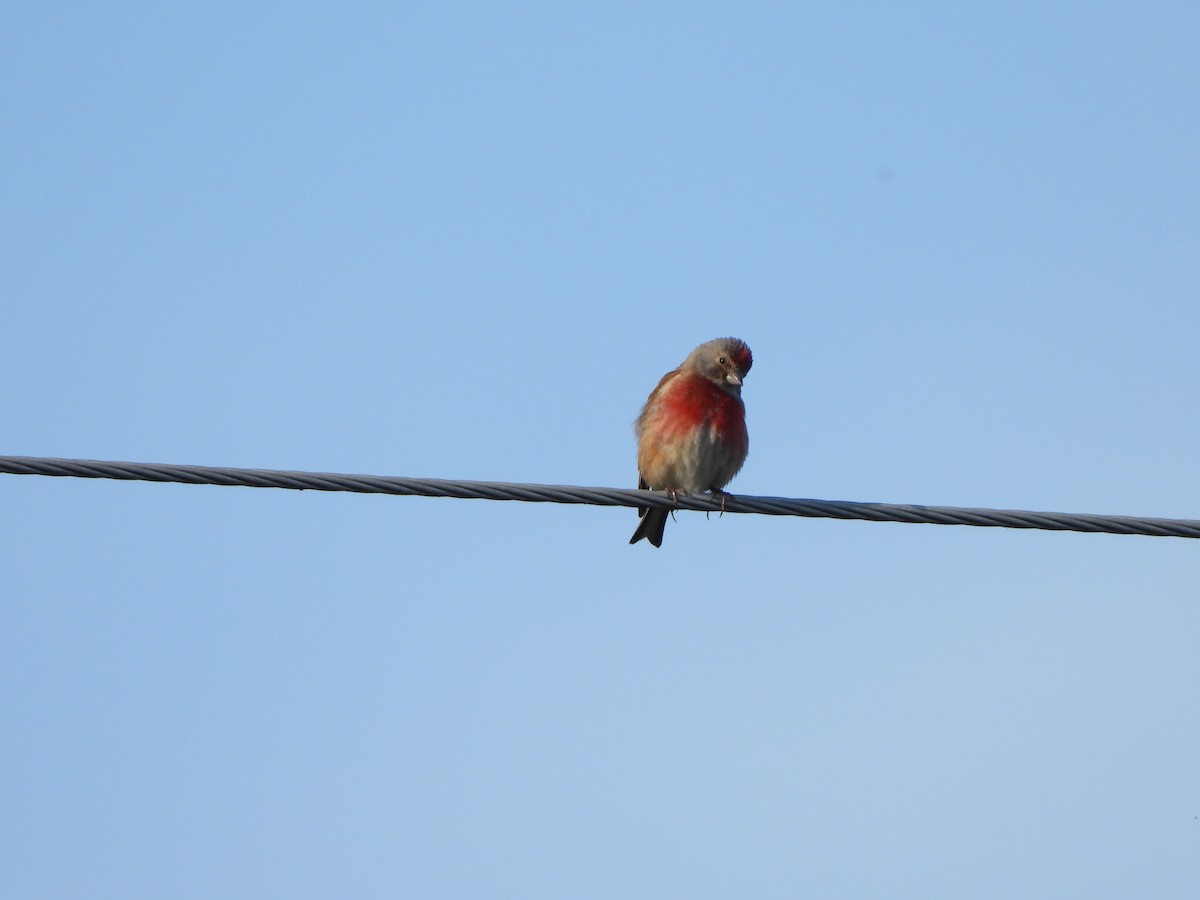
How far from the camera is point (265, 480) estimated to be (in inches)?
215

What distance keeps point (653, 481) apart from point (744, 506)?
115 inches

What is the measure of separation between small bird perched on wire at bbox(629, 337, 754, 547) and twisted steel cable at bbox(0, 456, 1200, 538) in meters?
2.35

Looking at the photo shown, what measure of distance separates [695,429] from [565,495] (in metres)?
3.22

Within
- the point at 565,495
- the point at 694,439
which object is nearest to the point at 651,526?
the point at 694,439

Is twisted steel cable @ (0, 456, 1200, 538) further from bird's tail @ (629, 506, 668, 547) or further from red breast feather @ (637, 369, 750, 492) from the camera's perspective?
bird's tail @ (629, 506, 668, 547)

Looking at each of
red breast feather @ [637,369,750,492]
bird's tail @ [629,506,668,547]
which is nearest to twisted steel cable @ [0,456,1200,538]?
red breast feather @ [637,369,750,492]

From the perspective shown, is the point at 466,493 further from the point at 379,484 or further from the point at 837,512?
the point at 837,512

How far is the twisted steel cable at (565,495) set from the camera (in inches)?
213

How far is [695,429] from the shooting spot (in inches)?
353

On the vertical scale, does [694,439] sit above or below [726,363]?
below

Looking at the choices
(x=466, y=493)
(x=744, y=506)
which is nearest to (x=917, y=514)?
(x=744, y=506)

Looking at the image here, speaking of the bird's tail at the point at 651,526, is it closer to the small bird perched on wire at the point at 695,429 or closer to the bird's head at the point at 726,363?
the small bird perched on wire at the point at 695,429

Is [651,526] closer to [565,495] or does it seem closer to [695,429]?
[695,429]

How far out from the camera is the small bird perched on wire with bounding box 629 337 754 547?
8969 millimetres
